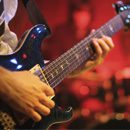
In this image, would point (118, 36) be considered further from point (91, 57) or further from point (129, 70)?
point (91, 57)

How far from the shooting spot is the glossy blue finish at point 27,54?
924 mm

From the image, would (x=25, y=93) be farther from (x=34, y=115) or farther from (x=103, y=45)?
(x=103, y=45)

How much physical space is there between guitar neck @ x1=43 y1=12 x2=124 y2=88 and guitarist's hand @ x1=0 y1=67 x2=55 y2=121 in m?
0.12

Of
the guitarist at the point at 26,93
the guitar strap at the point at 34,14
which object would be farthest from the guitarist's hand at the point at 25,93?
the guitar strap at the point at 34,14

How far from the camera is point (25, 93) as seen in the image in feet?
2.85

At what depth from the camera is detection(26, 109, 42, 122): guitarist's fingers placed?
0.88 meters

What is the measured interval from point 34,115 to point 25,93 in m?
0.07

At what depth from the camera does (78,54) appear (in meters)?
1.20

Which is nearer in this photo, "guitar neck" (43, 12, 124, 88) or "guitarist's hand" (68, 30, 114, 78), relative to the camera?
"guitar neck" (43, 12, 124, 88)

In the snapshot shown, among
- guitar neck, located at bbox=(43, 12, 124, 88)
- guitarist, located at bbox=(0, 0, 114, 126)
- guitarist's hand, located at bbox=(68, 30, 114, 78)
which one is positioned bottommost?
guitarist's hand, located at bbox=(68, 30, 114, 78)

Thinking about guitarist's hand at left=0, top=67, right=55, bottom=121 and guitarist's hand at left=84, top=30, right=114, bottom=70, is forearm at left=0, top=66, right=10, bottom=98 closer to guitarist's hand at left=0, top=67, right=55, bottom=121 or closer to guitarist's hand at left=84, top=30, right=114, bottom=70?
guitarist's hand at left=0, top=67, right=55, bottom=121

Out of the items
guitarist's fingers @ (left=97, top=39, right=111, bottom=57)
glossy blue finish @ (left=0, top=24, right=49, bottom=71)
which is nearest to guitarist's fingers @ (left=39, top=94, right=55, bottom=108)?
glossy blue finish @ (left=0, top=24, right=49, bottom=71)

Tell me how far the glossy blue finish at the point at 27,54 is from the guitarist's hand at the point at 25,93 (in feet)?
0.17

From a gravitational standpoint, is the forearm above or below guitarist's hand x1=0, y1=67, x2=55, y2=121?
above
